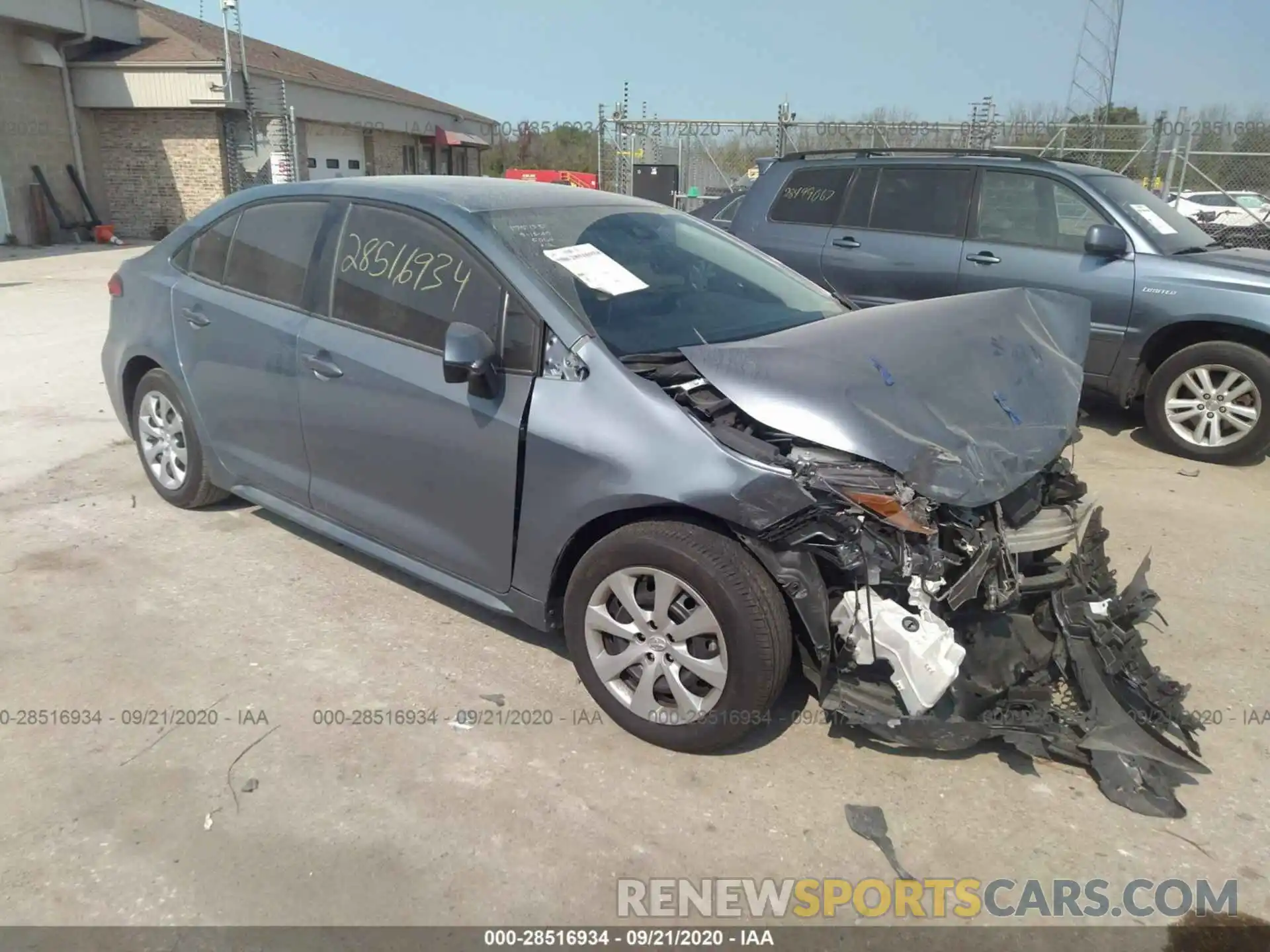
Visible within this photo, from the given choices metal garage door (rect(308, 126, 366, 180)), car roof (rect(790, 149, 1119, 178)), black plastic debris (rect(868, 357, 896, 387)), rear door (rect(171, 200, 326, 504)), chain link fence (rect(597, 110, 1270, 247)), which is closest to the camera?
black plastic debris (rect(868, 357, 896, 387))

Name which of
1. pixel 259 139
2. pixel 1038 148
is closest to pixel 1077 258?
pixel 1038 148

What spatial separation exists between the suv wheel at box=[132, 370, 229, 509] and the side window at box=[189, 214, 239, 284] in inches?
22.5

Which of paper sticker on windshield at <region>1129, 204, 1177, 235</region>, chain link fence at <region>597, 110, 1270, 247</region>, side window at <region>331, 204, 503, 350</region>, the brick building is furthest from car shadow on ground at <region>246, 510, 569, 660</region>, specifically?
the brick building

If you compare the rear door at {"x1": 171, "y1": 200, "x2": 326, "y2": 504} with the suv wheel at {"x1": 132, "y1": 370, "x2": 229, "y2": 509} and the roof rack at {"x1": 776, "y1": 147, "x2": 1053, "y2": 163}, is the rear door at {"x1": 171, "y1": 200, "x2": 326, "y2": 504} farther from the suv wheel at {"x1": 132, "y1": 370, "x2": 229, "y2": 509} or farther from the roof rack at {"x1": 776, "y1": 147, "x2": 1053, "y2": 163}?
the roof rack at {"x1": 776, "y1": 147, "x2": 1053, "y2": 163}

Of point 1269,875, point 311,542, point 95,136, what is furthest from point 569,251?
point 95,136

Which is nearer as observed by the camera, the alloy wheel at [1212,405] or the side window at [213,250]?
the side window at [213,250]

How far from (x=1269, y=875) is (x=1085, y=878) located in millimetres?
517

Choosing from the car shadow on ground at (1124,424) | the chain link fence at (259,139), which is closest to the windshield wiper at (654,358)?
the car shadow on ground at (1124,424)

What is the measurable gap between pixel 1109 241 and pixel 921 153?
5.48ft

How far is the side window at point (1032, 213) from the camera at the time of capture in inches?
247

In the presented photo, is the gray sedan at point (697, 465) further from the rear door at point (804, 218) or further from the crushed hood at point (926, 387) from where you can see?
the rear door at point (804, 218)

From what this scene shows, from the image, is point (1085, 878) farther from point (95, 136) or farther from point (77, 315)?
point (95, 136)

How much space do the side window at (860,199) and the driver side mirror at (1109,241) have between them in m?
1.68

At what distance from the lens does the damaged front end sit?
104 inches
